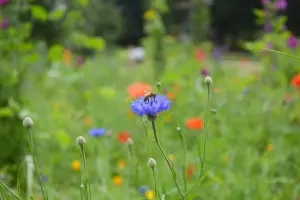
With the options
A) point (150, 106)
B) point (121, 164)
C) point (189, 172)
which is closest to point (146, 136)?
point (150, 106)

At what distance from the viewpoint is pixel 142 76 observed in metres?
5.37

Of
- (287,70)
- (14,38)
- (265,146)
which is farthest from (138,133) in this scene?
(287,70)

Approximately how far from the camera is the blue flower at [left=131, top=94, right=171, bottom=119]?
2.52 ft

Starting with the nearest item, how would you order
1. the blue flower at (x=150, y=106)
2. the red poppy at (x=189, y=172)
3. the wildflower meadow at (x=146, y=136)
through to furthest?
the blue flower at (x=150, y=106)
the wildflower meadow at (x=146, y=136)
the red poppy at (x=189, y=172)

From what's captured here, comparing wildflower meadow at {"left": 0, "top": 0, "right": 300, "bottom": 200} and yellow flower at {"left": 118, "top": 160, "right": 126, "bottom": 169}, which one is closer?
wildflower meadow at {"left": 0, "top": 0, "right": 300, "bottom": 200}

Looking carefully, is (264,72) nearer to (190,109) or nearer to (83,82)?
(190,109)

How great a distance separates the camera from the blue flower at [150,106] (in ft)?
2.52

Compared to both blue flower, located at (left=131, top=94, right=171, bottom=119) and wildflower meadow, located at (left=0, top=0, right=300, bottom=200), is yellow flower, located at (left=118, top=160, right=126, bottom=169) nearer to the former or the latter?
wildflower meadow, located at (left=0, top=0, right=300, bottom=200)

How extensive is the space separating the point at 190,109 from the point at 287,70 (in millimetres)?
883

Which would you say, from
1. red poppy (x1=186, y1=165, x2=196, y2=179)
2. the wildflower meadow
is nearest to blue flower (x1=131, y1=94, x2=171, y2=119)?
the wildflower meadow

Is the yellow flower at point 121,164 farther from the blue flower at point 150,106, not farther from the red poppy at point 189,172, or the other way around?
the blue flower at point 150,106

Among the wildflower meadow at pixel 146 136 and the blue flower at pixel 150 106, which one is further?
the wildflower meadow at pixel 146 136

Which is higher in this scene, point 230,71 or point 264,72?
point 264,72

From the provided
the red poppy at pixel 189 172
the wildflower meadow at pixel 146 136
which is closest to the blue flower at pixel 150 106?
the wildflower meadow at pixel 146 136
